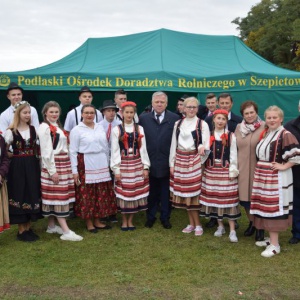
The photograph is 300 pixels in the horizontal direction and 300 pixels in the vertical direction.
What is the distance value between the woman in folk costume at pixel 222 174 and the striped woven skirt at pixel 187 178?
0.41 ft

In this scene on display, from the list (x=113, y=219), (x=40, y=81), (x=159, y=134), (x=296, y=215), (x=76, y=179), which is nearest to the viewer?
(x=296, y=215)

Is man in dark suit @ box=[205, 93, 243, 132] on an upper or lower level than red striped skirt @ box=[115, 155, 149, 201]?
upper

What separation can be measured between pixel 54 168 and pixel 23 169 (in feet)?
1.20

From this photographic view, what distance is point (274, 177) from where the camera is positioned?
415 centimetres

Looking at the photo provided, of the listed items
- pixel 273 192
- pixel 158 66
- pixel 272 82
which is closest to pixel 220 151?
pixel 273 192

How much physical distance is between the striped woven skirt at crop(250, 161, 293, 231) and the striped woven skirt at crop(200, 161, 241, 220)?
0.40m

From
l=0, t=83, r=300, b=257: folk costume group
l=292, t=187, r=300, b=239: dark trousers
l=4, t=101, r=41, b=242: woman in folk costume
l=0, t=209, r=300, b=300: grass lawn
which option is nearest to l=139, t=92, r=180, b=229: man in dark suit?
l=0, t=83, r=300, b=257: folk costume group

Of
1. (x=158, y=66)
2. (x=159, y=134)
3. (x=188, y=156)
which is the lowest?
(x=188, y=156)

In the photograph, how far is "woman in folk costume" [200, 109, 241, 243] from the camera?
4.61 m

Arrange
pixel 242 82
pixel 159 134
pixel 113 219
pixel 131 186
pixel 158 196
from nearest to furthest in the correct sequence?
pixel 131 186
pixel 159 134
pixel 158 196
pixel 113 219
pixel 242 82

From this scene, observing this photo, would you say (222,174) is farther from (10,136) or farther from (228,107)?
(10,136)

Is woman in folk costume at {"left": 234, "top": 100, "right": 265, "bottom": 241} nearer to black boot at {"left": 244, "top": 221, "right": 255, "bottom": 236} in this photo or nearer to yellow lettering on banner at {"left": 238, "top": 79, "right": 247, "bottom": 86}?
black boot at {"left": 244, "top": 221, "right": 255, "bottom": 236}

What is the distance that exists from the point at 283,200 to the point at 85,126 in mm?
2418

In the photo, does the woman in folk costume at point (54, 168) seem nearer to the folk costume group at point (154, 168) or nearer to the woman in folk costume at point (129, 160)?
the folk costume group at point (154, 168)
